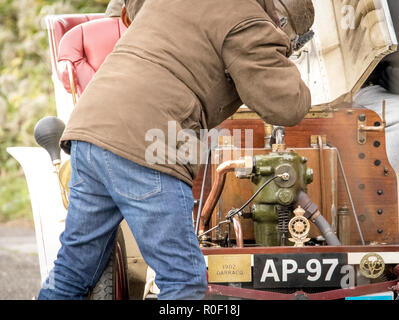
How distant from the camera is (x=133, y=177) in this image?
178cm

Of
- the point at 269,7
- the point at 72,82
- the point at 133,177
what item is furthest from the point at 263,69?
the point at 72,82

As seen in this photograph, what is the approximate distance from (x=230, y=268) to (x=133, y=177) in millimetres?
656

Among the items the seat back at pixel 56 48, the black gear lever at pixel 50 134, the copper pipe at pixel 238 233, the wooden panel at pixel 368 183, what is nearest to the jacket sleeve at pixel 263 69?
the copper pipe at pixel 238 233

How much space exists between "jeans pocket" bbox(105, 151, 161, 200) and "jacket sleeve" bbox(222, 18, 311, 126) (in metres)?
0.36

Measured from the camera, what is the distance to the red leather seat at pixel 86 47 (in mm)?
3201

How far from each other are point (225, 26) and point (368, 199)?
1.26 meters

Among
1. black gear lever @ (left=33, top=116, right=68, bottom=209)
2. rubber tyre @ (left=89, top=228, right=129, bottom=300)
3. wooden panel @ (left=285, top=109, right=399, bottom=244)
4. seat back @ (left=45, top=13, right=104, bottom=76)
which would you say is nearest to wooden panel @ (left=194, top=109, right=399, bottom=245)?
wooden panel @ (left=285, top=109, right=399, bottom=244)

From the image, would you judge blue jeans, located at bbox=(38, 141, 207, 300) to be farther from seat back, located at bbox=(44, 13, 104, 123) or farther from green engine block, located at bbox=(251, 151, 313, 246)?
seat back, located at bbox=(44, 13, 104, 123)

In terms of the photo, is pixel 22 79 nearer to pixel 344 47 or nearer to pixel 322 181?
pixel 344 47

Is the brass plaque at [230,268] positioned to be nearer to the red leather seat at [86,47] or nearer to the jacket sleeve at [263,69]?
the jacket sleeve at [263,69]

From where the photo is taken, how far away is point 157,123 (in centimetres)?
178

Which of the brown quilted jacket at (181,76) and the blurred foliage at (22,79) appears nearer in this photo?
the brown quilted jacket at (181,76)
